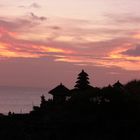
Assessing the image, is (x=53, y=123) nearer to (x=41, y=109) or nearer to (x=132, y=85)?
(x=41, y=109)

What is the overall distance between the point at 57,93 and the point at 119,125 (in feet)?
57.7

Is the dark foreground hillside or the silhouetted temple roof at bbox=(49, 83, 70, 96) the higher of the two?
the silhouetted temple roof at bbox=(49, 83, 70, 96)

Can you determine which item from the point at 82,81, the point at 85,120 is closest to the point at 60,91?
the point at 82,81

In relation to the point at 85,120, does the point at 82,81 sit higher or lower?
higher

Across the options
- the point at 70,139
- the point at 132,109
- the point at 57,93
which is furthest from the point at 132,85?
the point at 70,139

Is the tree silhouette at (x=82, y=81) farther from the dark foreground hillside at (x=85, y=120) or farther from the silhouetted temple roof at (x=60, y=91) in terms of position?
the dark foreground hillside at (x=85, y=120)

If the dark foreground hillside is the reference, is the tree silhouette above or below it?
above

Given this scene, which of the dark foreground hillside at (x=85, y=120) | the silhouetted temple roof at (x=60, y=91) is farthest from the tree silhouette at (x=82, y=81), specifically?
the dark foreground hillside at (x=85, y=120)

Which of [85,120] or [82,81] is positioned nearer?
[85,120]

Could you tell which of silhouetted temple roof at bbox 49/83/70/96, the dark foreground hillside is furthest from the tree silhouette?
the dark foreground hillside

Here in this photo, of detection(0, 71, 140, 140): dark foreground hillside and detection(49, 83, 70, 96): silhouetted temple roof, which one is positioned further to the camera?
detection(49, 83, 70, 96): silhouetted temple roof

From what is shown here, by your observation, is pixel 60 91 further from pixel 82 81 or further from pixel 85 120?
pixel 85 120

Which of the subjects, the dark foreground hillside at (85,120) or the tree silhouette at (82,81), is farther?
the tree silhouette at (82,81)

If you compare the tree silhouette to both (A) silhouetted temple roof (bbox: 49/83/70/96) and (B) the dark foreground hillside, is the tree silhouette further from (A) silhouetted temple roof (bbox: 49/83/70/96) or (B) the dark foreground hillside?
(B) the dark foreground hillside
